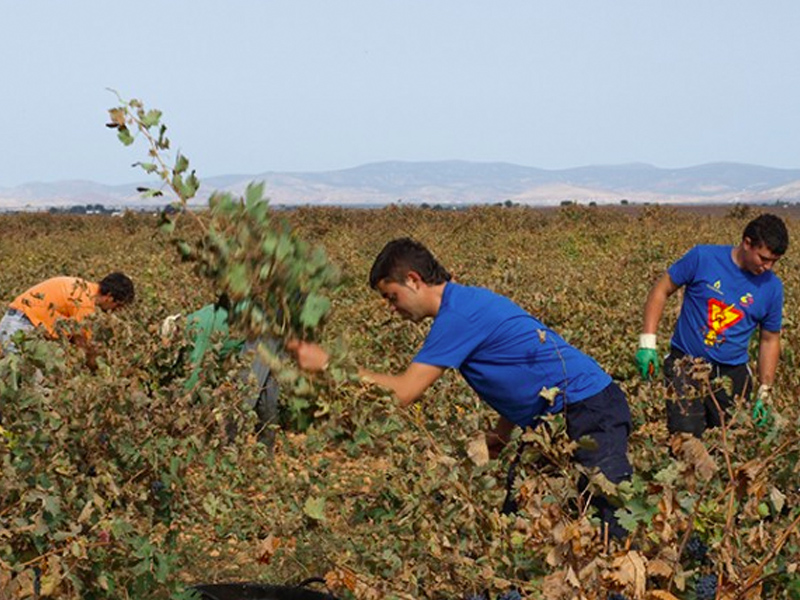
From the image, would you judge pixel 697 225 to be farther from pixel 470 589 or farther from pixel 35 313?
pixel 470 589

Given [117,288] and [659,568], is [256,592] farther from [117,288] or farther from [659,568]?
[117,288]

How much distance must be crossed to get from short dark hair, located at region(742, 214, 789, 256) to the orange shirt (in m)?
3.37

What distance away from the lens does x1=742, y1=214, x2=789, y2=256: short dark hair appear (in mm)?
4910

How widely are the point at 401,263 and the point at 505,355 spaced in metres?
0.44

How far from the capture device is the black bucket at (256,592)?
12.0 feet

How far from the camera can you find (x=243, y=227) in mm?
2844

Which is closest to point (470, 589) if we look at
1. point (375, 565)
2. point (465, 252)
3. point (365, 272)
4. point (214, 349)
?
point (375, 565)

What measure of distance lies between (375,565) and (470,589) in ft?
2.43

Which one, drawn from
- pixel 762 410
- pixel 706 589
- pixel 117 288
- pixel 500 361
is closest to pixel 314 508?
pixel 500 361

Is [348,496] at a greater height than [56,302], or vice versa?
[56,302]

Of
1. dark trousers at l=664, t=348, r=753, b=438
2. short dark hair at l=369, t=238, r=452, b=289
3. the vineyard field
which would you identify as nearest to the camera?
the vineyard field

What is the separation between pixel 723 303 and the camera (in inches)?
205

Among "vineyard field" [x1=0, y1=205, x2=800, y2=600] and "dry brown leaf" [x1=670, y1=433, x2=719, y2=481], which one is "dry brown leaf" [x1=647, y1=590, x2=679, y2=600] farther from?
"dry brown leaf" [x1=670, y1=433, x2=719, y2=481]

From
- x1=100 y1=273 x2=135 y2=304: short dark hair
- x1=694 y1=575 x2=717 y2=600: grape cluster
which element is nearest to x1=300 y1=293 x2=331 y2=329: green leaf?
x1=694 y1=575 x2=717 y2=600: grape cluster
